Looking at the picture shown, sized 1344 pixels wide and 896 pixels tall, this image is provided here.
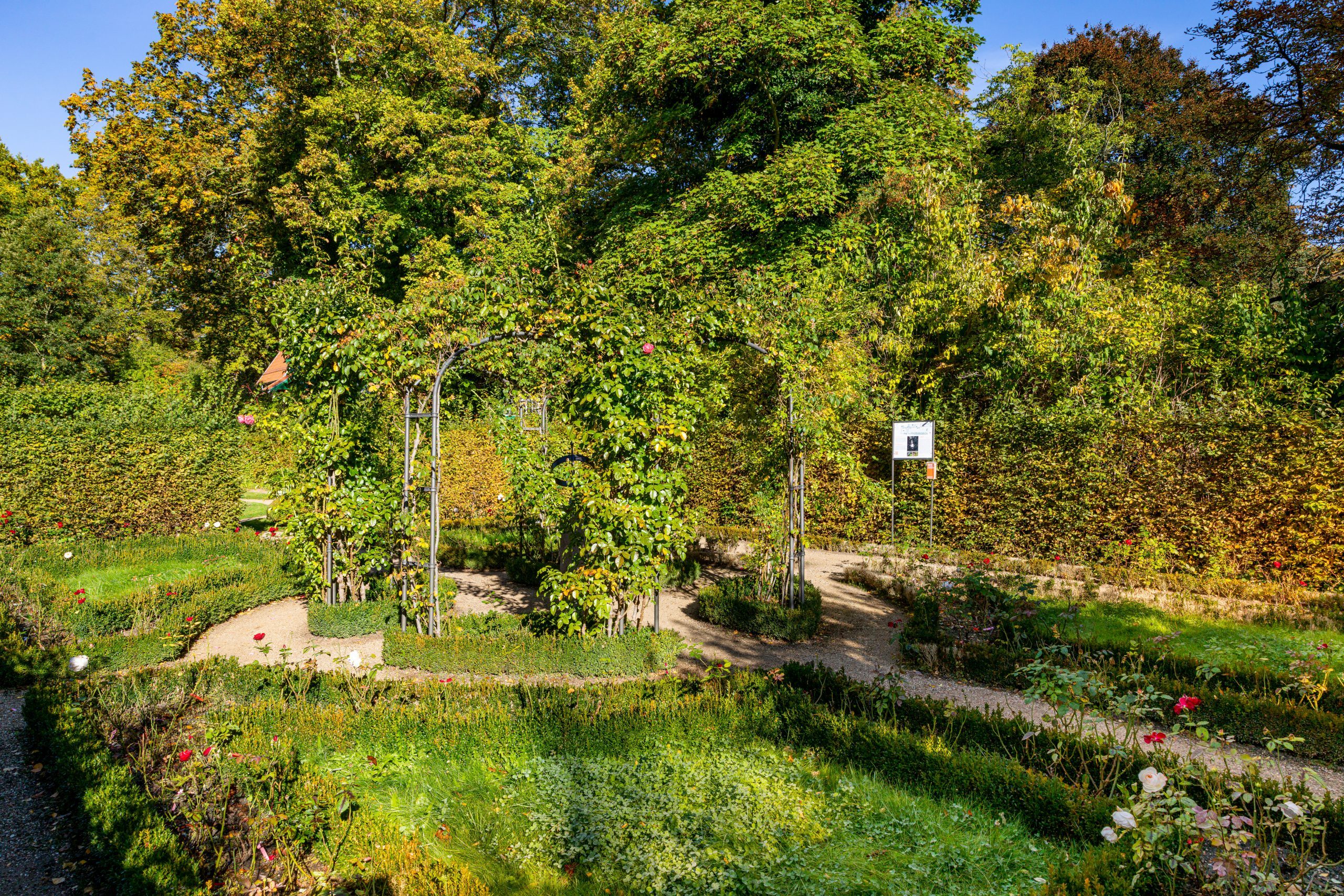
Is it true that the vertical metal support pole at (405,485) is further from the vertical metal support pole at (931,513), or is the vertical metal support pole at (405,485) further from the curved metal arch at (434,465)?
the vertical metal support pole at (931,513)

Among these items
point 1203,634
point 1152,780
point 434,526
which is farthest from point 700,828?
point 1203,634

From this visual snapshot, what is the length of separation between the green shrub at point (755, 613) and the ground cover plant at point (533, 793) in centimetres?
263

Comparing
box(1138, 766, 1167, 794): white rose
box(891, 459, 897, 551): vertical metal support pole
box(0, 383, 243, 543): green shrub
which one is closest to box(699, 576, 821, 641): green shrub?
box(891, 459, 897, 551): vertical metal support pole

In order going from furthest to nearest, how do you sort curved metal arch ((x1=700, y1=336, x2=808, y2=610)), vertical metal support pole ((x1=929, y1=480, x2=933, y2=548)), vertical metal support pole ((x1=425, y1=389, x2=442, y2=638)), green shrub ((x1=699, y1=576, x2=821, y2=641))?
1. vertical metal support pole ((x1=929, y1=480, x2=933, y2=548))
2. curved metal arch ((x1=700, y1=336, x2=808, y2=610))
3. green shrub ((x1=699, y1=576, x2=821, y2=641))
4. vertical metal support pole ((x1=425, y1=389, x2=442, y2=638))

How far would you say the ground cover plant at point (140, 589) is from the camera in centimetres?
691

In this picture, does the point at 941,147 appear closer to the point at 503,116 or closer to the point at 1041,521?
the point at 1041,521

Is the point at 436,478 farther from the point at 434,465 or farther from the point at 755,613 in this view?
the point at 755,613

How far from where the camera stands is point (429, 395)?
7.98m

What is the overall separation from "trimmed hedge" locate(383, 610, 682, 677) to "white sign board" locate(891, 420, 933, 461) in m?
6.70

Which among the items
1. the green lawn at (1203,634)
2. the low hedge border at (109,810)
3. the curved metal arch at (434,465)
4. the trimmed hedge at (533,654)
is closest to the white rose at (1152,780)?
the green lawn at (1203,634)

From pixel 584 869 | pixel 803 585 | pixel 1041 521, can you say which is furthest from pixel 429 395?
pixel 1041 521

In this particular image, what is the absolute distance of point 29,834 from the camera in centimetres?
414

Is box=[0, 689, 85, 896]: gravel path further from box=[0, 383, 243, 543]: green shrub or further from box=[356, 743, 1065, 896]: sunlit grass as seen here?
box=[0, 383, 243, 543]: green shrub

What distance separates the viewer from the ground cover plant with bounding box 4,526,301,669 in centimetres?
691
